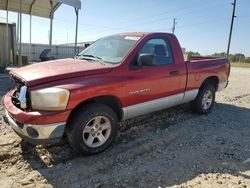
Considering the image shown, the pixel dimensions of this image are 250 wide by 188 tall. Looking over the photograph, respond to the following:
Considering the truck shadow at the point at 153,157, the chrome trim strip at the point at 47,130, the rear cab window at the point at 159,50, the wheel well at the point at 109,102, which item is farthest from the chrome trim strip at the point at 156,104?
the chrome trim strip at the point at 47,130

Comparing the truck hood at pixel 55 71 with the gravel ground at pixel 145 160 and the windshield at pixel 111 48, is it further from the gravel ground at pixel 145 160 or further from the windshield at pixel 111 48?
the gravel ground at pixel 145 160

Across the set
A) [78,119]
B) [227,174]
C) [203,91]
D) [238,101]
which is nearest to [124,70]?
[78,119]

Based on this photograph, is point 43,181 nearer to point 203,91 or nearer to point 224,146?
point 224,146

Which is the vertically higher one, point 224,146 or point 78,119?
point 78,119

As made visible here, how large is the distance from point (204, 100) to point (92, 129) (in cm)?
359

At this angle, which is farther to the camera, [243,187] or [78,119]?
[78,119]

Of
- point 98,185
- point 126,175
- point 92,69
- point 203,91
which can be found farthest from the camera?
point 203,91

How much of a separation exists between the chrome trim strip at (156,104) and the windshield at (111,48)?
2.86 ft

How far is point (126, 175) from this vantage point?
3.80m

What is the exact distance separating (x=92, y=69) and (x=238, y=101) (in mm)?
6250

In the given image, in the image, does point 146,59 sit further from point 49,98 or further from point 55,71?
point 49,98

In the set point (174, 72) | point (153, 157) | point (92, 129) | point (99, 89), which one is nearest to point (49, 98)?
point (99, 89)

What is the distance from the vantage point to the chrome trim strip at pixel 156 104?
4.77 metres

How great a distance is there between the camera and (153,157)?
4383 mm
